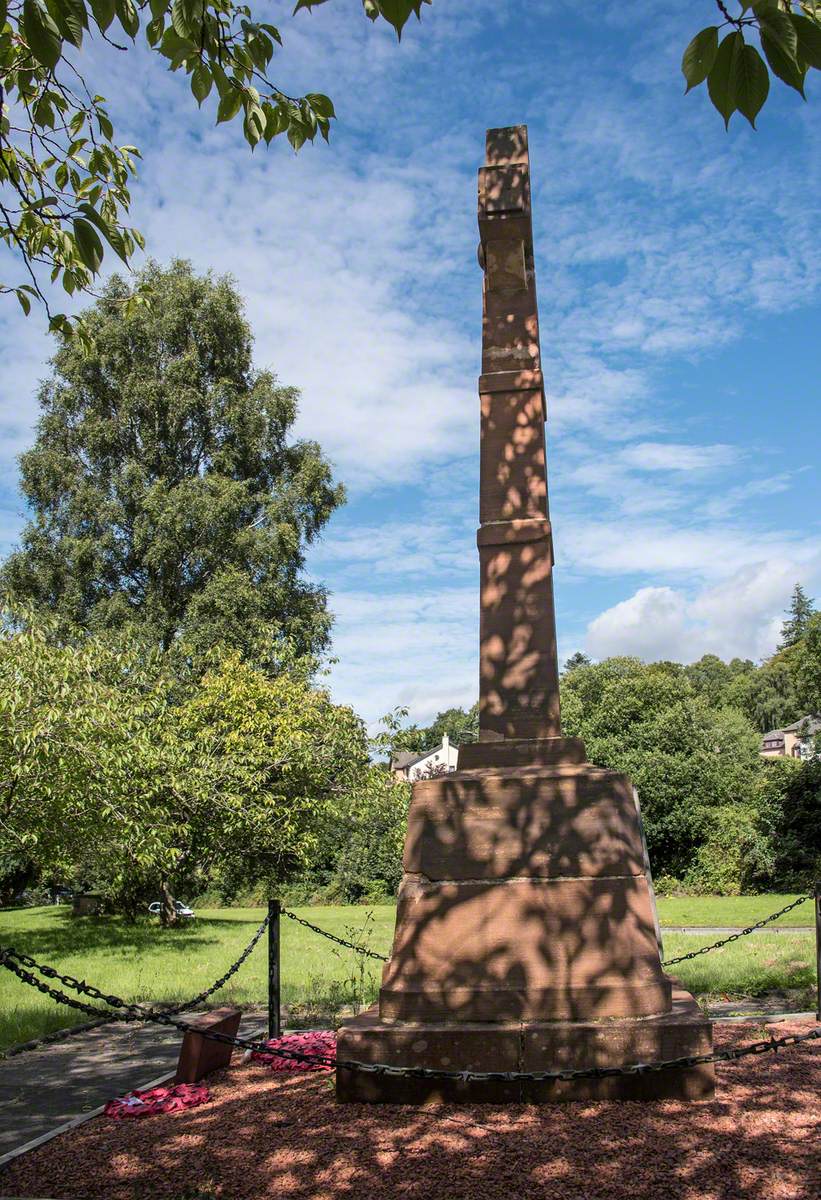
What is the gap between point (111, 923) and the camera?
64.7 ft

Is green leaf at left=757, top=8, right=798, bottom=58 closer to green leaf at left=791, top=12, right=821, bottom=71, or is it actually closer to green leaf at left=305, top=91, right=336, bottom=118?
green leaf at left=791, top=12, right=821, bottom=71

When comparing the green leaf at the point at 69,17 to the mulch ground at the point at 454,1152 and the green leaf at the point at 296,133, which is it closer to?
the green leaf at the point at 296,133

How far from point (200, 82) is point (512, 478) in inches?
134

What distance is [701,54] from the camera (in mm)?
2262

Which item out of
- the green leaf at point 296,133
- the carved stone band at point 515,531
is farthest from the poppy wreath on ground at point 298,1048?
the green leaf at point 296,133

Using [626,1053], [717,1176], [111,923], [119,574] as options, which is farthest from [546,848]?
[119,574]

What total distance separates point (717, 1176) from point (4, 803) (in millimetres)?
10831

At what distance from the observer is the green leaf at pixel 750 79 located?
2.27m

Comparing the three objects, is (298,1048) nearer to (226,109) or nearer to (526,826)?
(526,826)

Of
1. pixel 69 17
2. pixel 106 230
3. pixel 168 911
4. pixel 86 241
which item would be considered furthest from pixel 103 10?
pixel 168 911

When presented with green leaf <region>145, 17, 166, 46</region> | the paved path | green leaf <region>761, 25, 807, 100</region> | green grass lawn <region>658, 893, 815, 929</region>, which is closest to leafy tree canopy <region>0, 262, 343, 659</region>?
green grass lawn <region>658, 893, 815, 929</region>

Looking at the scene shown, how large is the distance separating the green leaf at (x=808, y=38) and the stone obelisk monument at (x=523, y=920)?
4136 millimetres

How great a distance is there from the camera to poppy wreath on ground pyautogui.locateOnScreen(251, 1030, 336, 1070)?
20.3 feet

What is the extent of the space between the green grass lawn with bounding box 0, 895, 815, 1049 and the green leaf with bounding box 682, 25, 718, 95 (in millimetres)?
8176
